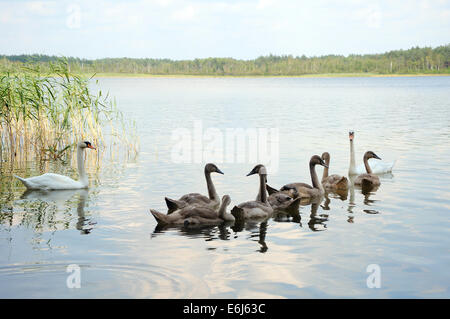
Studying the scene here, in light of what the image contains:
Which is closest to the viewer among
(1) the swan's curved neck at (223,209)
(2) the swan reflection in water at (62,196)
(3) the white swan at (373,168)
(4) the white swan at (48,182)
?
(1) the swan's curved neck at (223,209)

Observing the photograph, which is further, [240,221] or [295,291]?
[240,221]

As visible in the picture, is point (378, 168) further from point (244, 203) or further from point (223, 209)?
point (223, 209)

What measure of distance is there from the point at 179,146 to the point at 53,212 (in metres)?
11.6

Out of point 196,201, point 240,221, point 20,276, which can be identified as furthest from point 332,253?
point 20,276

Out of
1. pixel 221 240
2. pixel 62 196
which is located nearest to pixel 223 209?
pixel 221 240

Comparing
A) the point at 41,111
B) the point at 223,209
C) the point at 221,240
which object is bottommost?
the point at 221,240

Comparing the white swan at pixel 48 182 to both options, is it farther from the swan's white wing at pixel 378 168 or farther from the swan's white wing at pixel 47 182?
the swan's white wing at pixel 378 168

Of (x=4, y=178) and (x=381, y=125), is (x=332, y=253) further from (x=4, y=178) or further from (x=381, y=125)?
(x=381, y=125)

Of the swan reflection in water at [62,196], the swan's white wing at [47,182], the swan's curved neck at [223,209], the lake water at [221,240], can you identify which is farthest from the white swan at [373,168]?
the swan's white wing at [47,182]

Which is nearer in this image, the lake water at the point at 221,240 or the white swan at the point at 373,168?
the lake water at the point at 221,240

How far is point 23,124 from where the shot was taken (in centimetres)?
1878

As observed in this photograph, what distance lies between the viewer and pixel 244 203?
11.2 meters

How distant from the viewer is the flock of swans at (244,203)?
10.6 meters

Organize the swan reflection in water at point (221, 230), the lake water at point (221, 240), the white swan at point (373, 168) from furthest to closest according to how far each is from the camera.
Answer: the white swan at point (373, 168) → the swan reflection in water at point (221, 230) → the lake water at point (221, 240)
